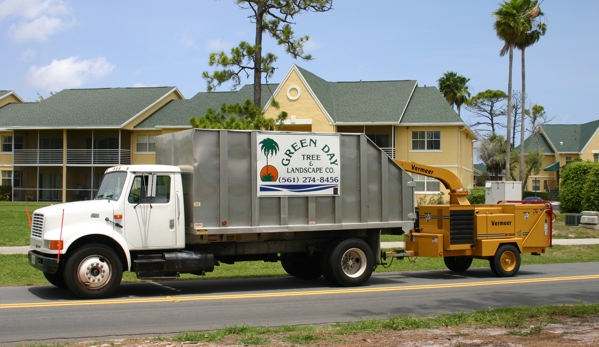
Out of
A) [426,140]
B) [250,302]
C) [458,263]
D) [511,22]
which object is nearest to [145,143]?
[426,140]

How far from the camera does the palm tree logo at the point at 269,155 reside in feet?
43.9

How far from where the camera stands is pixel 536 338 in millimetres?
8602

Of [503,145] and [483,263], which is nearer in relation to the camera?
[483,263]

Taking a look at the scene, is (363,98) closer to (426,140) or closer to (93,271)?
(426,140)

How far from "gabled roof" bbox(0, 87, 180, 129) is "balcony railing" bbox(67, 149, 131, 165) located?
217 cm

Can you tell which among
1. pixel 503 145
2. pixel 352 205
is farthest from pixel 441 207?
pixel 503 145

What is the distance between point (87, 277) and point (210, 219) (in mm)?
2456

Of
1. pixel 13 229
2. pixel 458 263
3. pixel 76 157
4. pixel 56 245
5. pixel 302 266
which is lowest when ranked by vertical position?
pixel 458 263

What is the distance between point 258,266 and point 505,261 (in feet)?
21.2

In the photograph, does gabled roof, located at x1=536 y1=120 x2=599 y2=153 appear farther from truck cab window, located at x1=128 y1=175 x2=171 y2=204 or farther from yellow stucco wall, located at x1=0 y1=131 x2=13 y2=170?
truck cab window, located at x1=128 y1=175 x2=171 y2=204

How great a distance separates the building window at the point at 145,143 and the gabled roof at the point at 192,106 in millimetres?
978

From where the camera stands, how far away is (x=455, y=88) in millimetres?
71938

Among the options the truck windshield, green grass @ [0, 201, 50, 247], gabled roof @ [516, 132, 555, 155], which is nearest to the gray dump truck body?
the truck windshield

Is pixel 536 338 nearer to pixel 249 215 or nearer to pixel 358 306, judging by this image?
pixel 358 306
